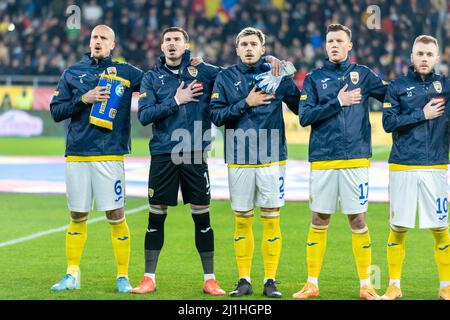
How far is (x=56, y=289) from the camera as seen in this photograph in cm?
823

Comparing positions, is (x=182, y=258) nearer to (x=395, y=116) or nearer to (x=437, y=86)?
(x=395, y=116)

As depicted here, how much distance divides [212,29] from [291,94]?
22827mm

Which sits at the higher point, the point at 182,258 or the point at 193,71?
the point at 193,71

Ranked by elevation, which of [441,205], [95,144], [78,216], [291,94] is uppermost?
[291,94]

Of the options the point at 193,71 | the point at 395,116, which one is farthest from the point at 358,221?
the point at 193,71

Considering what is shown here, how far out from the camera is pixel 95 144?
27.3 feet

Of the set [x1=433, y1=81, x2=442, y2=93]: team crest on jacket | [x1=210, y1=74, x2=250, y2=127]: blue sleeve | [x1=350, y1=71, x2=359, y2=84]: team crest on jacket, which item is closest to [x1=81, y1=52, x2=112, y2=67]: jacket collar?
[x1=210, y1=74, x2=250, y2=127]: blue sleeve

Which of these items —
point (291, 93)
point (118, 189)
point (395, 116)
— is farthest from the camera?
point (118, 189)

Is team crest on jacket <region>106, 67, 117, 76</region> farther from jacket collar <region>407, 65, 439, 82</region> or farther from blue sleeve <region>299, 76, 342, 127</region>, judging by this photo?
jacket collar <region>407, 65, 439, 82</region>

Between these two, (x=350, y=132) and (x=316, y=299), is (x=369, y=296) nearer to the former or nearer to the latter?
(x=316, y=299)

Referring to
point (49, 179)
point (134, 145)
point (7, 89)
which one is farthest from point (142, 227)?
point (7, 89)

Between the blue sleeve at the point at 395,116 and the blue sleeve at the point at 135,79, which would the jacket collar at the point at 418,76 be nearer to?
the blue sleeve at the point at 395,116

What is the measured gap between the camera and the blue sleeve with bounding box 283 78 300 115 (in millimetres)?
8195

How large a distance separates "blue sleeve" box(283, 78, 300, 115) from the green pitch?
66.4 inches
